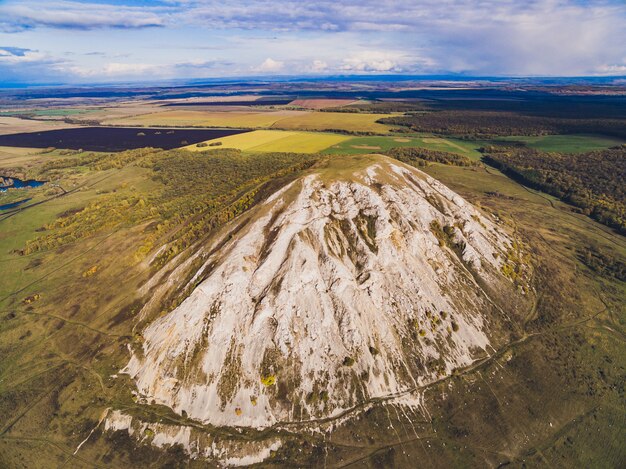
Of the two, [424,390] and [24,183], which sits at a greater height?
[424,390]

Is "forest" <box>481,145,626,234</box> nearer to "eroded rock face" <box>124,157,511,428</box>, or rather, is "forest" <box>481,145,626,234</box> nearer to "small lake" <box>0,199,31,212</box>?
"eroded rock face" <box>124,157,511,428</box>

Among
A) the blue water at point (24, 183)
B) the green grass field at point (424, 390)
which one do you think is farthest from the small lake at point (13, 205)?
the green grass field at point (424, 390)

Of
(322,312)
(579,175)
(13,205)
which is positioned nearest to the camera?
(322,312)

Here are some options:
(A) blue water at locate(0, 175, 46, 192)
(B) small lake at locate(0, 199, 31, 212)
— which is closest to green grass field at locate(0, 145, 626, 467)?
(B) small lake at locate(0, 199, 31, 212)

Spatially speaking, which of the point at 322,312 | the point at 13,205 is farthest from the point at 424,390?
the point at 13,205

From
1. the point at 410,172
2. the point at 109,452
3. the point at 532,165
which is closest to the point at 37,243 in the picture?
the point at 109,452

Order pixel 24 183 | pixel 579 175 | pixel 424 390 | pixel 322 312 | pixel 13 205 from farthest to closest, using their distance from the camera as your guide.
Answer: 1. pixel 24 183
2. pixel 579 175
3. pixel 13 205
4. pixel 322 312
5. pixel 424 390

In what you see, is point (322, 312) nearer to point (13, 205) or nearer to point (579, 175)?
point (13, 205)

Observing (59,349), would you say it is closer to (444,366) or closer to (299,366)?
(299,366)

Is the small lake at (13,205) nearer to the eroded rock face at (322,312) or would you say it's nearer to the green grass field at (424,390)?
the green grass field at (424,390)
